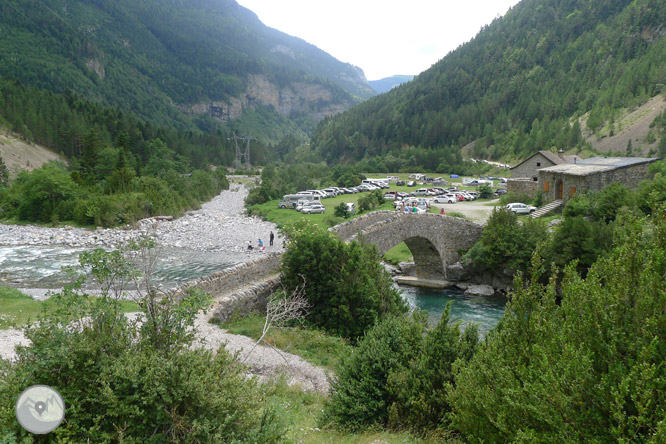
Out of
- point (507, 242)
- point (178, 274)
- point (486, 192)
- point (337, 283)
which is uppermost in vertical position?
point (486, 192)

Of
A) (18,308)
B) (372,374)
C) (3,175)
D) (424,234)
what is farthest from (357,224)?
(3,175)

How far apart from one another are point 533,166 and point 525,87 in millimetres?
88905

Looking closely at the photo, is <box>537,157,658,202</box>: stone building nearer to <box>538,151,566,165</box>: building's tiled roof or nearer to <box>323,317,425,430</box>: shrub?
<box>538,151,566,165</box>: building's tiled roof

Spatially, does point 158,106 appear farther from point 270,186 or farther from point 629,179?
point 629,179

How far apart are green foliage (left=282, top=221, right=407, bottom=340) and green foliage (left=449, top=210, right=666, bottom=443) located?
9349mm

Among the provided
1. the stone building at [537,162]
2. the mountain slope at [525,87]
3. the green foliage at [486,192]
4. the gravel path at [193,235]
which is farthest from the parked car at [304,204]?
the mountain slope at [525,87]

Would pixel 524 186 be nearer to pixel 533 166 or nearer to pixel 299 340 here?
pixel 533 166

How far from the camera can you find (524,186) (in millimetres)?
39812

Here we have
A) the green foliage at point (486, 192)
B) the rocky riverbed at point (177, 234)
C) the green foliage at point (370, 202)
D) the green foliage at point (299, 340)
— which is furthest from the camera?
the green foliage at point (486, 192)

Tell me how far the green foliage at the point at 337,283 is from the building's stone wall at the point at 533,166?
3526 cm

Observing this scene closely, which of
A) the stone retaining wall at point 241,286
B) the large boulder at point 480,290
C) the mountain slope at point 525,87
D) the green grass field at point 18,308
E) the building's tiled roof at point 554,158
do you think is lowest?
the large boulder at point 480,290

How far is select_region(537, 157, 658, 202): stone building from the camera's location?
32.5 meters

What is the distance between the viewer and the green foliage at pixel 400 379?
7.38 m

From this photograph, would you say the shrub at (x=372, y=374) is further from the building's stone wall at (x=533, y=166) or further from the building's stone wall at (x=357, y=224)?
the building's stone wall at (x=533, y=166)
